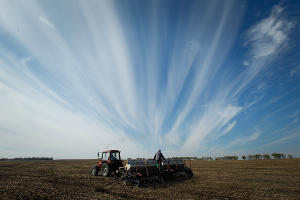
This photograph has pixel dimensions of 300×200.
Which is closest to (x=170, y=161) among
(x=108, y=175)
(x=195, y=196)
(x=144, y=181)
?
(x=144, y=181)

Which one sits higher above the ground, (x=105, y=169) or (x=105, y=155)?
(x=105, y=155)

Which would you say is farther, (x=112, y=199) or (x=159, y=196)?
(x=159, y=196)

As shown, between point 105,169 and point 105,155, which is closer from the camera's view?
point 105,169

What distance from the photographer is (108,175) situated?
56.1ft

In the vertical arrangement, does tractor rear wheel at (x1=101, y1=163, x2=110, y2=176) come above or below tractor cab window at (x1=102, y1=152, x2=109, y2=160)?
below

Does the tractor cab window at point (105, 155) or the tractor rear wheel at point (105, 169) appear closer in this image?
the tractor rear wheel at point (105, 169)

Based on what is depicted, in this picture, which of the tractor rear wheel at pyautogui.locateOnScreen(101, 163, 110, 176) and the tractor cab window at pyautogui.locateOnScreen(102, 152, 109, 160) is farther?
the tractor cab window at pyautogui.locateOnScreen(102, 152, 109, 160)

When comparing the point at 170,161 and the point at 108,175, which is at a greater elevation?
the point at 170,161

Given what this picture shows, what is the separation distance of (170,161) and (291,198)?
9.63 m

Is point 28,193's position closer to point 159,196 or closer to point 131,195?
point 131,195

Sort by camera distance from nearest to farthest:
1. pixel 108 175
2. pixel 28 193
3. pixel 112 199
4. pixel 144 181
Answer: pixel 112 199
pixel 28 193
pixel 144 181
pixel 108 175

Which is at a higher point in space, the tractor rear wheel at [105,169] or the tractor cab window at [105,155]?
the tractor cab window at [105,155]

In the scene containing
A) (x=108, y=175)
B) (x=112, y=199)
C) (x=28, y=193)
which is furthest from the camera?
(x=108, y=175)

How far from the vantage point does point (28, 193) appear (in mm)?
9844
